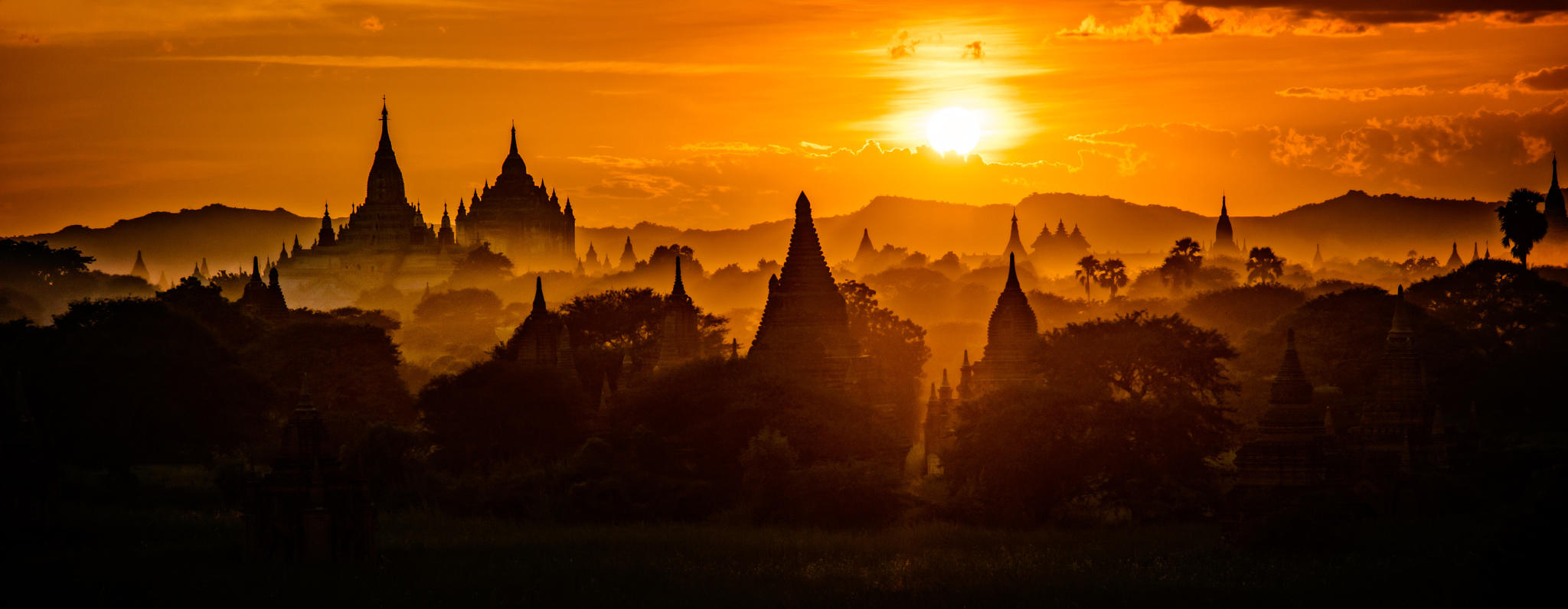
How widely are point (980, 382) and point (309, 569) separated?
3295 centimetres

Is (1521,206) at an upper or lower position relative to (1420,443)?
upper

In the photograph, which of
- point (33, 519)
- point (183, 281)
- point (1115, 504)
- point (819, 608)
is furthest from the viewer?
point (183, 281)

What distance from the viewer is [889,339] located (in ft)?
300

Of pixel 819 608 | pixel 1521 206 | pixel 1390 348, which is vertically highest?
pixel 1521 206

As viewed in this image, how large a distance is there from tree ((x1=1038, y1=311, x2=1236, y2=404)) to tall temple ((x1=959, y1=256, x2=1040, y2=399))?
672 mm

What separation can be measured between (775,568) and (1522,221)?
9508cm

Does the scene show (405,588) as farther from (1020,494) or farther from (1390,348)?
(1390,348)

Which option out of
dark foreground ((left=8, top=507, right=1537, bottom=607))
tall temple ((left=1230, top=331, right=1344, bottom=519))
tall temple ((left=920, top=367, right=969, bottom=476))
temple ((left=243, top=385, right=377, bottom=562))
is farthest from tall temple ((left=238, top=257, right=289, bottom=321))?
tall temple ((left=1230, top=331, right=1344, bottom=519))

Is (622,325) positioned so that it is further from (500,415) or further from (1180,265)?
(1180,265)

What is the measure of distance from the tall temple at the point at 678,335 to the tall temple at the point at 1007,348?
9256 mm

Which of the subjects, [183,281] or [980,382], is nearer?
[980,382]

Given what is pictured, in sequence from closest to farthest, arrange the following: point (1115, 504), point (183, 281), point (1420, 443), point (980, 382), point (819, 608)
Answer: point (819, 608), point (1115, 504), point (1420, 443), point (980, 382), point (183, 281)

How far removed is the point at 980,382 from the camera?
2667 inches

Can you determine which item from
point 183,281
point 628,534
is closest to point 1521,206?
point 183,281
